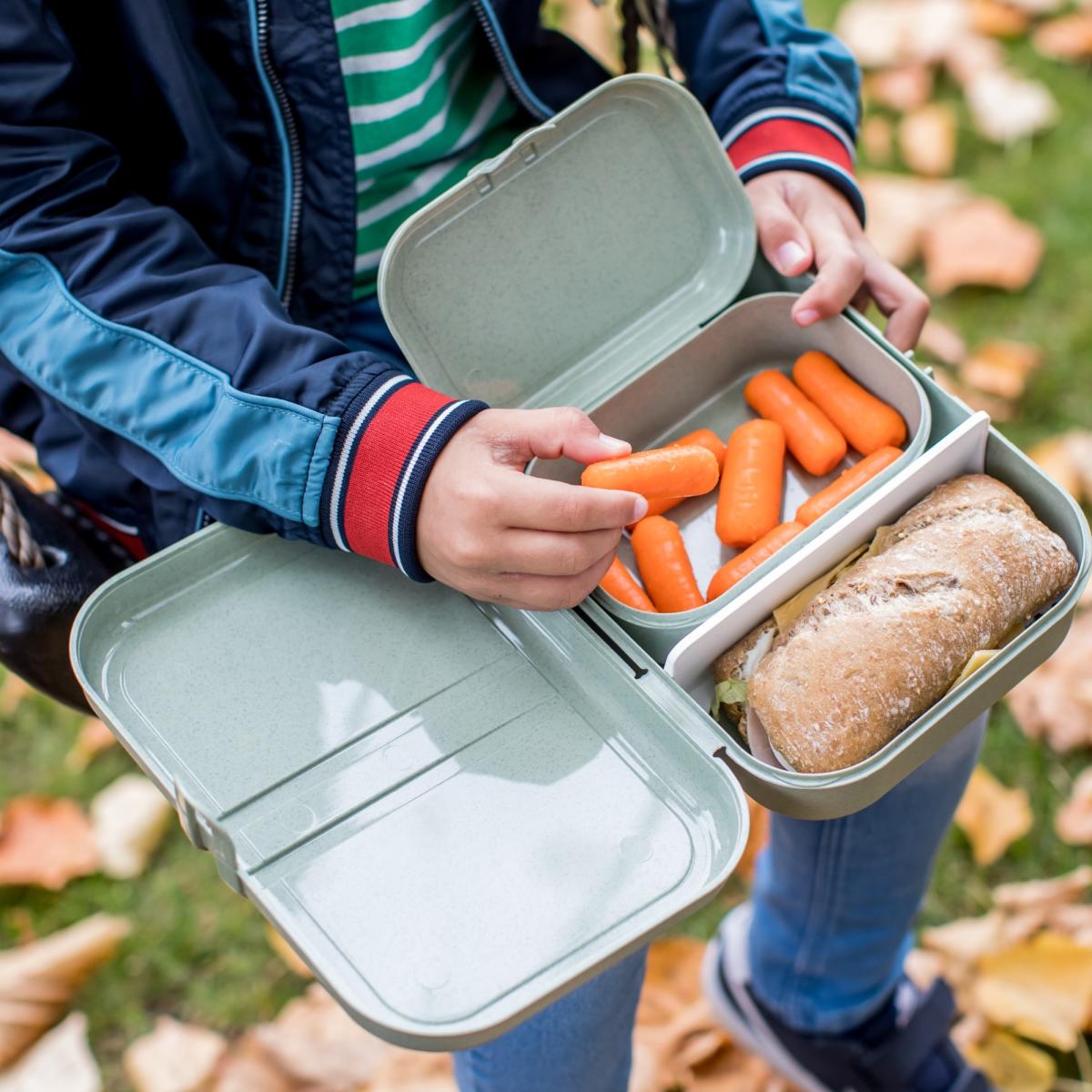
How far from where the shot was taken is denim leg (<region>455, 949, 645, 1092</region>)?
107cm

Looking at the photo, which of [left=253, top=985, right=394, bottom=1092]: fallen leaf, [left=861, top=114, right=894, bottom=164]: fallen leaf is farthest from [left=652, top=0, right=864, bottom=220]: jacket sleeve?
[left=861, top=114, right=894, bottom=164]: fallen leaf

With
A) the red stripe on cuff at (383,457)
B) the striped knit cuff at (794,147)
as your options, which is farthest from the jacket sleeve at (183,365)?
the striped knit cuff at (794,147)

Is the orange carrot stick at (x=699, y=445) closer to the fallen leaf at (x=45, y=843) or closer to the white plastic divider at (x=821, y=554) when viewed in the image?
the white plastic divider at (x=821, y=554)

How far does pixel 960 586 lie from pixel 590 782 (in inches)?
12.3

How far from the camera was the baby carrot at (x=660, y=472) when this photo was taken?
1022mm

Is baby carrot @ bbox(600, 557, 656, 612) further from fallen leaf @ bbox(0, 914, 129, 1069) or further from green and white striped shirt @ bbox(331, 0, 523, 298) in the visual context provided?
fallen leaf @ bbox(0, 914, 129, 1069)

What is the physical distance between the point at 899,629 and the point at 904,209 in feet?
5.26

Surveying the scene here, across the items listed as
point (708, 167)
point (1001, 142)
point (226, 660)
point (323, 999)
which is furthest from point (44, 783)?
point (1001, 142)

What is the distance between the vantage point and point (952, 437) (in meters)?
1.00

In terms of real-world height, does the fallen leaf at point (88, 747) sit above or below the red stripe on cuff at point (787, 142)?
below

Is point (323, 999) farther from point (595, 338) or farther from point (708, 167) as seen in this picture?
point (708, 167)

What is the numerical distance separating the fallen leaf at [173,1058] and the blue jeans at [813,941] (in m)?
0.56

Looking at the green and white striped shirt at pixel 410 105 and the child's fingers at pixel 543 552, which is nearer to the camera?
the child's fingers at pixel 543 552

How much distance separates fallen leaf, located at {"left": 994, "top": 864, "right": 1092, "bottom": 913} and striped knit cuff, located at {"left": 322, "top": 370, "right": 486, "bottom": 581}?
1.04 meters
